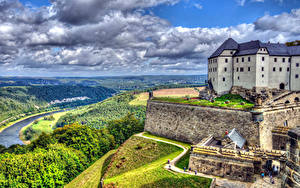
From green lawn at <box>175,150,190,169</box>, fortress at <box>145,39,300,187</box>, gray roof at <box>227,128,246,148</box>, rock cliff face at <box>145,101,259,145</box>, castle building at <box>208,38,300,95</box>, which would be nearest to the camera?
fortress at <box>145,39,300,187</box>

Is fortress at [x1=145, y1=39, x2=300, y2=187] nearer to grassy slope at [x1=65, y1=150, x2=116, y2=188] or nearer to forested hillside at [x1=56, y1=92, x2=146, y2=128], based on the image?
grassy slope at [x1=65, y1=150, x2=116, y2=188]

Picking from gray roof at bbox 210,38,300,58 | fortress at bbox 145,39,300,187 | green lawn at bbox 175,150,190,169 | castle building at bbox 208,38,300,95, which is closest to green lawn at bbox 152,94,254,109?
fortress at bbox 145,39,300,187

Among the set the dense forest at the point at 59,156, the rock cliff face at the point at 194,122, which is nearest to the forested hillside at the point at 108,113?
the dense forest at the point at 59,156

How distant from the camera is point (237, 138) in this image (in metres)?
33.5

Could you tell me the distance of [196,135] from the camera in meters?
42.0

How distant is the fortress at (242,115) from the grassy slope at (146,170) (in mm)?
3169

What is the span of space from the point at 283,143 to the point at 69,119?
13895cm

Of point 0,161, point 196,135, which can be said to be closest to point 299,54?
point 196,135

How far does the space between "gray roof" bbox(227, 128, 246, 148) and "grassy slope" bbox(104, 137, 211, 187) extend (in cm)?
932

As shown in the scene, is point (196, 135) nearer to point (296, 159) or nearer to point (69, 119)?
point (296, 159)

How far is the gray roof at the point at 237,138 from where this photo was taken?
1262 inches

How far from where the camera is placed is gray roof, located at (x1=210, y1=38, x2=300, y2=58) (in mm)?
44281

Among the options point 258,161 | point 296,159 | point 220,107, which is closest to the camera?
point 296,159

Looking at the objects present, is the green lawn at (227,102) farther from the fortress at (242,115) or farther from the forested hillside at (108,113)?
the forested hillside at (108,113)
